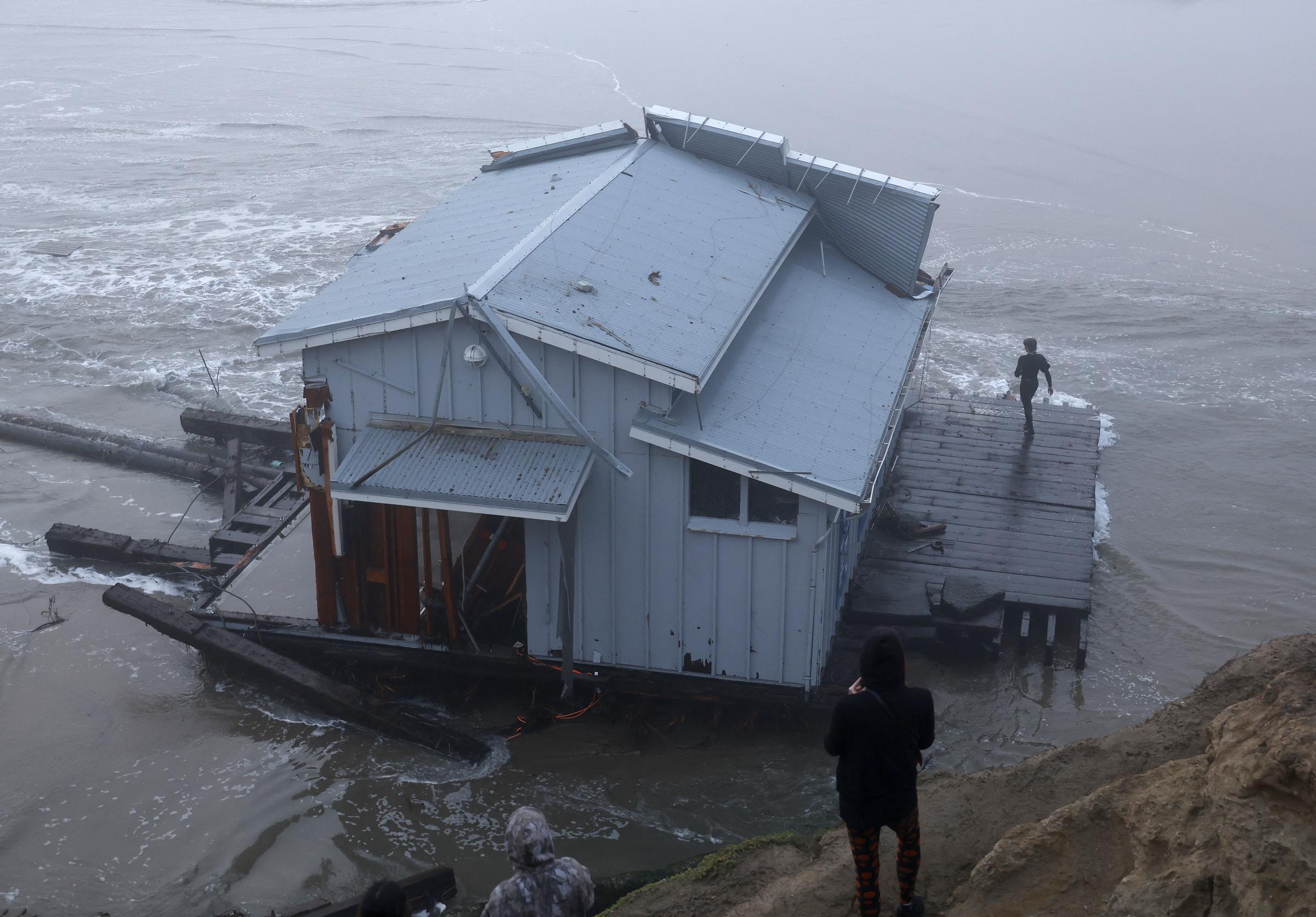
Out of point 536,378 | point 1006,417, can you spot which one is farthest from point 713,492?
point 1006,417

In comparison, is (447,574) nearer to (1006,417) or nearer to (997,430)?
(997,430)

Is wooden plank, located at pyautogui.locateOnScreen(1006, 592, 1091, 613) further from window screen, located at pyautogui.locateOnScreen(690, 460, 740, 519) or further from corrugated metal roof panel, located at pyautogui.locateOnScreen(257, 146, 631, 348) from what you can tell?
corrugated metal roof panel, located at pyautogui.locateOnScreen(257, 146, 631, 348)

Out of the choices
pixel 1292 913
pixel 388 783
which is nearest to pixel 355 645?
pixel 388 783

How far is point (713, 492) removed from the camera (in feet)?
32.2

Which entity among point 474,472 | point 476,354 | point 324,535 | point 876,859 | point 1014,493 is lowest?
point 1014,493

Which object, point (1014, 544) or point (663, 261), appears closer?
point (663, 261)

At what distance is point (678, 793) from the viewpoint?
10.2 metres

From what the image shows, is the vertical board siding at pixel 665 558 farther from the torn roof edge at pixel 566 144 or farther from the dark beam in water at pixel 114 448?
the dark beam in water at pixel 114 448

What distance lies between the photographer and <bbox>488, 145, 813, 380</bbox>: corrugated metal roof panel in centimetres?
977

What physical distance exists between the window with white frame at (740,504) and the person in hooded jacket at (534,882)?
4.95 metres

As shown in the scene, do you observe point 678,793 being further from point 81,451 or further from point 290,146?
point 290,146

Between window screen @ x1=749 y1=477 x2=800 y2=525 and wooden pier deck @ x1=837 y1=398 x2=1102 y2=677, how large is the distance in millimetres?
2032

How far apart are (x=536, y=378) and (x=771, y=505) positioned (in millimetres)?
2360

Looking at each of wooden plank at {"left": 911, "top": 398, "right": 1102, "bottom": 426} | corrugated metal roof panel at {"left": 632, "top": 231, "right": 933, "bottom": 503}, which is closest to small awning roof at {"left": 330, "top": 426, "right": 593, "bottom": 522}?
corrugated metal roof panel at {"left": 632, "top": 231, "right": 933, "bottom": 503}
